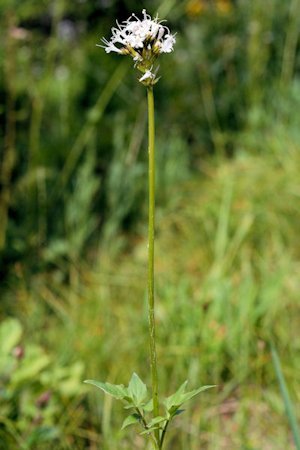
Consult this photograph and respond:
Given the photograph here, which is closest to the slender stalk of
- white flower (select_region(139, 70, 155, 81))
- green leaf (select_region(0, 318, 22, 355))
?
white flower (select_region(139, 70, 155, 81))

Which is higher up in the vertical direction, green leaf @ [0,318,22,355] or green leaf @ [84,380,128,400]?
green leaf @ [0,318,22,355]

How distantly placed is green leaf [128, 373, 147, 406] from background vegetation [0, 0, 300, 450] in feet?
1.48

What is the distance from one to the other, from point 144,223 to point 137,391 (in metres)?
1.76

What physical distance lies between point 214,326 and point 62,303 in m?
0.63

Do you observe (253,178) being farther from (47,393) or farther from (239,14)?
(47,393)

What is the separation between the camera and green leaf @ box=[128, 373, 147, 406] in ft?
2.95

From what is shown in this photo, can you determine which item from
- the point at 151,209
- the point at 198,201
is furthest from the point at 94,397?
the point at 198,201

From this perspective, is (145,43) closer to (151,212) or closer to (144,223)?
(151,212)

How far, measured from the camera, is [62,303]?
2197 mm

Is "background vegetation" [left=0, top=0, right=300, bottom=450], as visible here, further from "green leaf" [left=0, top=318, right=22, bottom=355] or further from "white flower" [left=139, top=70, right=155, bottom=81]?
"white flower" [left=139, top=70, right=155, bottom=81]

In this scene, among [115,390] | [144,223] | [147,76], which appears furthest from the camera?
[144,223]

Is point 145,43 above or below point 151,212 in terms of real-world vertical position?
above

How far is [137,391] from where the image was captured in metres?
0.91

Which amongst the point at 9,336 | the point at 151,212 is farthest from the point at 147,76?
the point at 9,336
